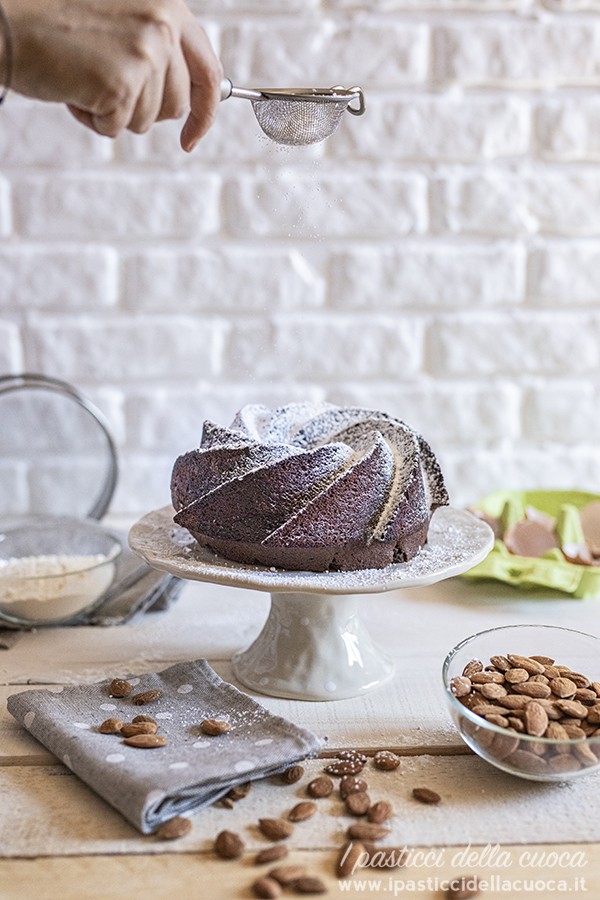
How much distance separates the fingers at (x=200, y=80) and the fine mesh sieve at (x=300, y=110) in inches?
2.1

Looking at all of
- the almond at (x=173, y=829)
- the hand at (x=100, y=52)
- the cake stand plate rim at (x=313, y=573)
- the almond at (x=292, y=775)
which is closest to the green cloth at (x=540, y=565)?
the cake stand plate rim at (x=313, y=573)

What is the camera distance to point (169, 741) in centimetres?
87

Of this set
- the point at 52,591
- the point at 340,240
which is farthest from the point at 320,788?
the point at 340,240

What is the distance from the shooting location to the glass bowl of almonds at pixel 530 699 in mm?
812

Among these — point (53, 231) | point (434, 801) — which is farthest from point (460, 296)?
point (434, 801)

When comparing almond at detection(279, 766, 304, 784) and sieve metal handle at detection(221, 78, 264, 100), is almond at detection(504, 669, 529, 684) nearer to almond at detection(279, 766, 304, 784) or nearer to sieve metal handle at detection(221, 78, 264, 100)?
almond at detection(279, 766, 304, 784)

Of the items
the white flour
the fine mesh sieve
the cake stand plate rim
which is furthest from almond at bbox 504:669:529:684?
the fine mesh sieve

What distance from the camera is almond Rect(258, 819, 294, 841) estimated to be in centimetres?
77

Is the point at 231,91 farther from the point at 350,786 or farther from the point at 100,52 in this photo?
the point at 350,786

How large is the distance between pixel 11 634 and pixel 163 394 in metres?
0.48

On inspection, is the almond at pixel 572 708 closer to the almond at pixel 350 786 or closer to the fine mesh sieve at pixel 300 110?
the almond at pixel 350 786

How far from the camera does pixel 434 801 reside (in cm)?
82

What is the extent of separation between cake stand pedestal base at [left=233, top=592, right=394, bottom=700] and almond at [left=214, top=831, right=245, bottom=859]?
0.26 meters

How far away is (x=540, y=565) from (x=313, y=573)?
0.43m
